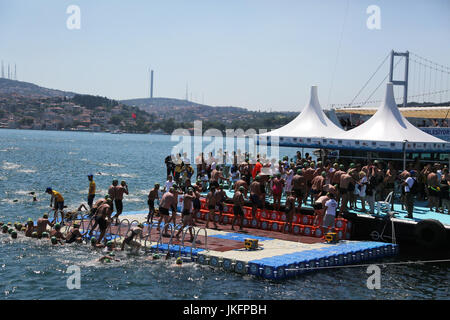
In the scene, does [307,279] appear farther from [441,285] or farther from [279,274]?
[441,285]

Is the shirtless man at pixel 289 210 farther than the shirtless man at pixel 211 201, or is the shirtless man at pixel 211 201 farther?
the shirtless man at pixel 211 201

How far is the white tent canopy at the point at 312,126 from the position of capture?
2697 cm

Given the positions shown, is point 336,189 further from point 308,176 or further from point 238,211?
point 238,211

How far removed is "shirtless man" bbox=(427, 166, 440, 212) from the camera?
786 inches

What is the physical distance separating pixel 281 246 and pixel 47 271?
7.40 m

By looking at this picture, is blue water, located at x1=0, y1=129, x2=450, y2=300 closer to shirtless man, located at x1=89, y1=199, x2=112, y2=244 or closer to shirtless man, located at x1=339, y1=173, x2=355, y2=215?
shirtless man, located at x1=89, y1=199, x2=112, y2=244

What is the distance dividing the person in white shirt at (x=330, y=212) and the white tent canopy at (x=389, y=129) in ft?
18.7

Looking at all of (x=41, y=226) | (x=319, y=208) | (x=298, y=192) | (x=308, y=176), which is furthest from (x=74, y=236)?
(x=308, y=176)

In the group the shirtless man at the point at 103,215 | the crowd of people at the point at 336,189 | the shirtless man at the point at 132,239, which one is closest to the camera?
the shirtless man at the point at 132,239

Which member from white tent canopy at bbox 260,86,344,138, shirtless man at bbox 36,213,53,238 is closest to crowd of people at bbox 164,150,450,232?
shirtless man at bbox 36,213,53,238

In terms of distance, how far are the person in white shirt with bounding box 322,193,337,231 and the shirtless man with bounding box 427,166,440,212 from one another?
4256 mm

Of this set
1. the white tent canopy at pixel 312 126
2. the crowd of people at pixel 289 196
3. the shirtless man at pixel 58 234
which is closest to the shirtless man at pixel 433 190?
the crowd of people at pixel 289 196

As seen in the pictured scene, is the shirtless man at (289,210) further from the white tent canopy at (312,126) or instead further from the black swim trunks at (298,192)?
the white tent canopy at (312,126)

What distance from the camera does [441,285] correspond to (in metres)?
16.1
